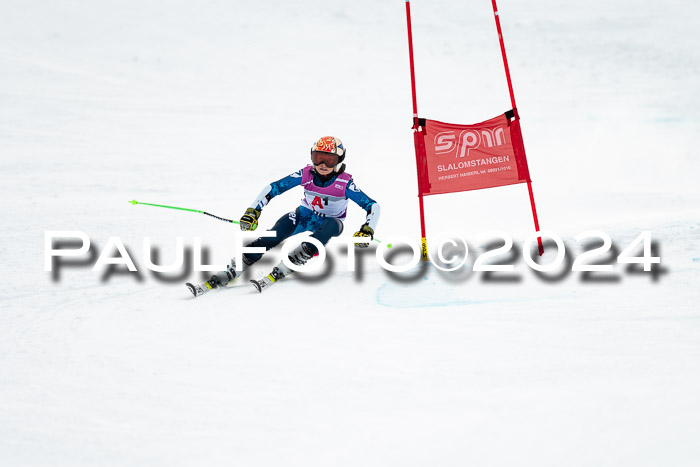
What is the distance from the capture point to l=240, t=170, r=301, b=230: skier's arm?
578 cm

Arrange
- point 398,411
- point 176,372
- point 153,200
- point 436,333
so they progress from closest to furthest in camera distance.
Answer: point 398,411, point 176,372, point 436,333, point 153,200

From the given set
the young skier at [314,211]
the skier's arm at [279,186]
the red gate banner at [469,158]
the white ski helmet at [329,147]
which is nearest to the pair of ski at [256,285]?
the young skier at [314,211]

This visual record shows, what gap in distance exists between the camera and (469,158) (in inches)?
238

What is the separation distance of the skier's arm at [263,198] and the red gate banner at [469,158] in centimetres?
108

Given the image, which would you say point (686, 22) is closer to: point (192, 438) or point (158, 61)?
point (158, 61)

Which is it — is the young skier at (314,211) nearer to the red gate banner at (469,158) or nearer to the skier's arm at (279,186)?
the skier's arm at (279,186)

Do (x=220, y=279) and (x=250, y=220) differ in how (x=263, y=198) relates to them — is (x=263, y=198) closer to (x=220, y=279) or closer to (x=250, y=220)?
(x=250, y=220)

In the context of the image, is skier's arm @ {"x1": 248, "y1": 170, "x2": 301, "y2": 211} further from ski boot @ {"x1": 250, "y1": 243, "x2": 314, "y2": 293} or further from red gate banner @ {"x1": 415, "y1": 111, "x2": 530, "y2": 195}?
red gate banner @ {"x1": 415, "y1": 111, "x2": 530, "y2": 195}

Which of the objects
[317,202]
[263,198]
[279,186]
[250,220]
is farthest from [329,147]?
[250,220]

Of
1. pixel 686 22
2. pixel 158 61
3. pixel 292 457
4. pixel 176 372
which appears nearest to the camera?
pixel 292 457

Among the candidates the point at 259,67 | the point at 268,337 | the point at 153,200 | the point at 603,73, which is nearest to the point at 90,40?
the point at 259,67

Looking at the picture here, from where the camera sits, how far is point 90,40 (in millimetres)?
16812

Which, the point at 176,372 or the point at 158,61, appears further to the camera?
the point at 158,61

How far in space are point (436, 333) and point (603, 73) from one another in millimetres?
14060
